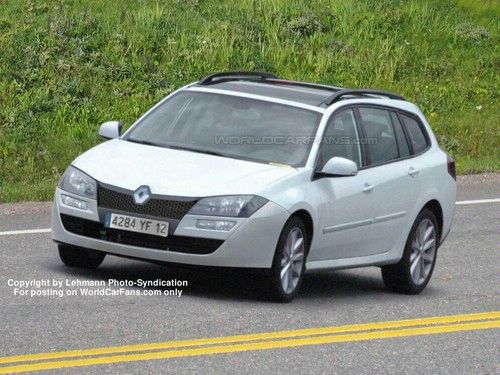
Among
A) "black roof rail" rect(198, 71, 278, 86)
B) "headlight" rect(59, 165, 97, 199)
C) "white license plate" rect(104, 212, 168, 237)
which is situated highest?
"black roof rail" rect(198, 71, 278, 86)

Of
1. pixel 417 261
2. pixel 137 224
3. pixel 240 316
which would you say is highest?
pixel 137 224

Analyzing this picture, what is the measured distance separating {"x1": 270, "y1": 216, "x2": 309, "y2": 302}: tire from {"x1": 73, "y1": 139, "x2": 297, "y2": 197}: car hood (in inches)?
14.7

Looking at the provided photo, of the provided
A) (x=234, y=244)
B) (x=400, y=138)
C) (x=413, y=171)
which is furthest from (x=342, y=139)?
(x=234, y=244)

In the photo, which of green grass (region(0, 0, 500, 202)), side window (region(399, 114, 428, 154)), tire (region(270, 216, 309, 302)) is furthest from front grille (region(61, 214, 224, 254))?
green grass (region(0, 0, 500, 202))

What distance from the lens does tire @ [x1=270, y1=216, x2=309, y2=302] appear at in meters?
10.9

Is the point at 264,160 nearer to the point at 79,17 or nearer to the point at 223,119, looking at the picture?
the point at 223,119

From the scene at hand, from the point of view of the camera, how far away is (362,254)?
39.5ft

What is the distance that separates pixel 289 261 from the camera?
1105 cm

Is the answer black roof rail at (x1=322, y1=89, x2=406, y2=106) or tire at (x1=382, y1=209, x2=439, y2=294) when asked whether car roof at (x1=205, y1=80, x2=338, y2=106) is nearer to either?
black roof rail at (x1=322, y1=89, x2=406, y2=106)

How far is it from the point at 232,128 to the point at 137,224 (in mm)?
1469

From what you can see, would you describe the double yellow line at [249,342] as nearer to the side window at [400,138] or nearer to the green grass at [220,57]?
the side window at [400,138]

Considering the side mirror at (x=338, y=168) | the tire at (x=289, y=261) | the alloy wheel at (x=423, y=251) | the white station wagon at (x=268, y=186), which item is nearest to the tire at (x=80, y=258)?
the white station wagon at (x=268, y=186)

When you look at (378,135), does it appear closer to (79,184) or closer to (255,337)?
(79,184)

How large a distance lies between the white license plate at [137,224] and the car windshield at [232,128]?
3.33 feet
